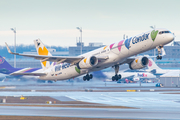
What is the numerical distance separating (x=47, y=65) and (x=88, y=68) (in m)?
15.5

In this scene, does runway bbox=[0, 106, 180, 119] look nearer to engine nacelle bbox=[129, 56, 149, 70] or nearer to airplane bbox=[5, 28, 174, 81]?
airplane bbox=[5, 28, 174, 81]

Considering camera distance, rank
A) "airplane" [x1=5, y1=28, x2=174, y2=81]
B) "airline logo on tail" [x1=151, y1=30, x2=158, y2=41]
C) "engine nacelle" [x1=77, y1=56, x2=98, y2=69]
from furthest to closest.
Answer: "engine nacelle" [x1=77, y1=56, x2=98, y2=69], "airplane" [x1=5, y1=28, x2=174, y2=81], "airline logo on tail" [x1=151, y1=30, x2=158, y2=41]

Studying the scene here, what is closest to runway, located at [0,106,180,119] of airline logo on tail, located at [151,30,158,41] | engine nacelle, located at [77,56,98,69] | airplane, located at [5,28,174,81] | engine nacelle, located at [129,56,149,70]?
airplane, located at [5,28,174,81]

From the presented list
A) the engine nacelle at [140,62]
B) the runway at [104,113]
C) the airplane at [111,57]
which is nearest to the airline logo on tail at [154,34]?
the airplane at [111,57]

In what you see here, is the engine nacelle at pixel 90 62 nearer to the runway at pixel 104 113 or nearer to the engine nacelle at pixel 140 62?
the engine nacelle at pixel 140 62

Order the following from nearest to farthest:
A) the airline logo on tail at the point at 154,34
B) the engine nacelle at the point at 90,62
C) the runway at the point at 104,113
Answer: the airline logo on tail at the point at 154,34 → the engine nacelle at the point at 90,62 → the runway at the point at 104,113

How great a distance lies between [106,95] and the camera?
95062 mm

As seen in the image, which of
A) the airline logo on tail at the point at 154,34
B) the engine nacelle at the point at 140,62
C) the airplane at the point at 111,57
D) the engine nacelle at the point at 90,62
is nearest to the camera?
the airline logo on tail at the point at 154,34

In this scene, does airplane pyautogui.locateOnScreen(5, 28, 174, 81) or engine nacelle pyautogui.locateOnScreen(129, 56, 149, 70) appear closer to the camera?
airplane pyautogui.locateOnScreen(5, 28, 174, 81)

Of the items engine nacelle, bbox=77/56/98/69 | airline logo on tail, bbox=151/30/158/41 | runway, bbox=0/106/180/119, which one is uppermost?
airline logo on tail, bbox=151/30/158/41

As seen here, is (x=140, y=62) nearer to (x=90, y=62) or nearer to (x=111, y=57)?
(x=111, y=57)

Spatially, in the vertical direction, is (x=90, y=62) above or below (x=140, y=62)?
below

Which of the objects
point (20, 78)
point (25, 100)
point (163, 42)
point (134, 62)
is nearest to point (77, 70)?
point (134, 62)

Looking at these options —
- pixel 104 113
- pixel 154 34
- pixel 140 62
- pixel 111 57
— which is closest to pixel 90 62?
pixel 111 57
